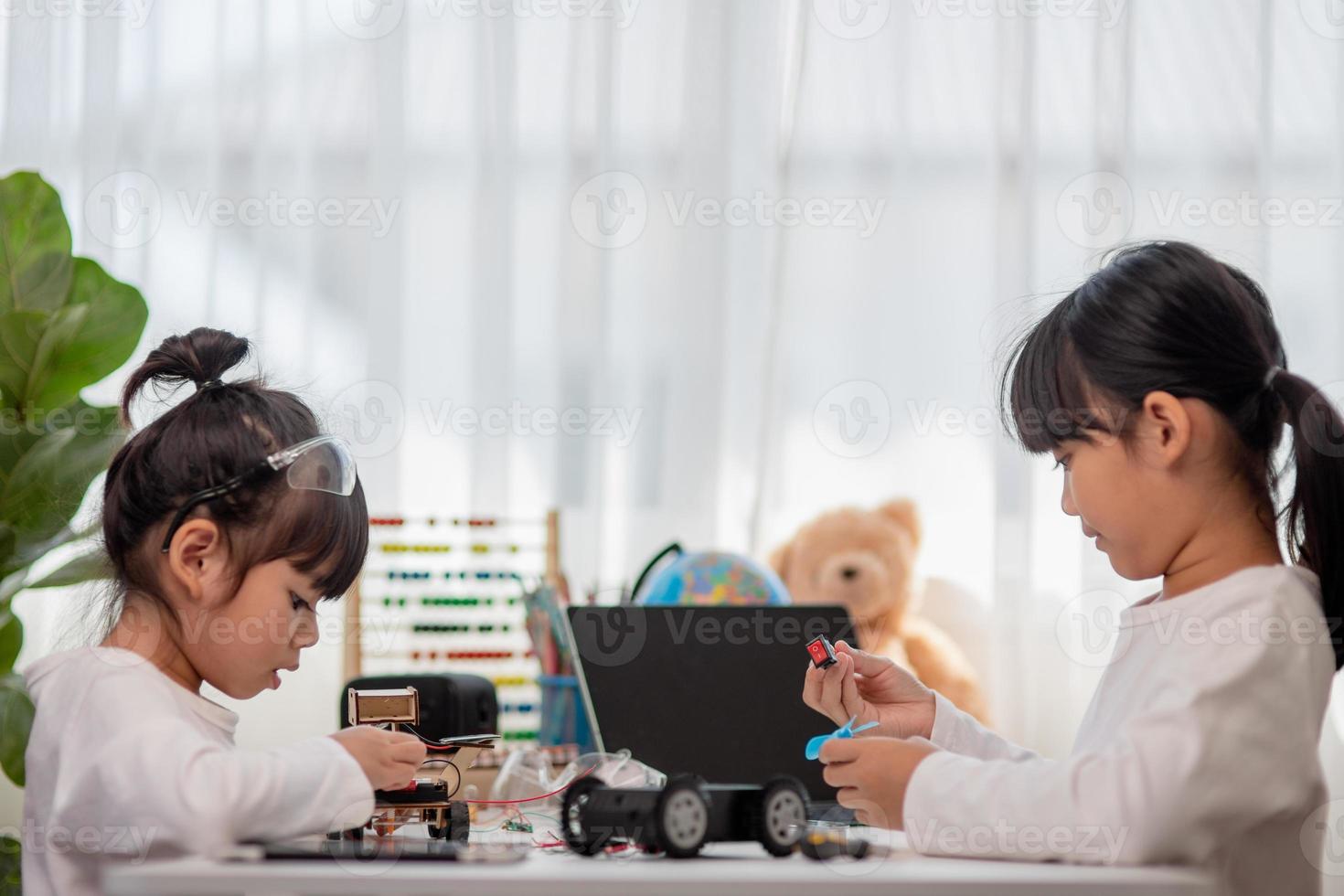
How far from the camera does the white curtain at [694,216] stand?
6.82ft

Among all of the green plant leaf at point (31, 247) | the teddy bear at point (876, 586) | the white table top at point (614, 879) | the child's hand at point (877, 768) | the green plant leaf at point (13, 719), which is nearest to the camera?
the white table top at point (614, 879)

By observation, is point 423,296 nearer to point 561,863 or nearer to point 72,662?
point 72,662

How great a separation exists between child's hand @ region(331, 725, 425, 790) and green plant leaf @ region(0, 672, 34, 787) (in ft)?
2.27

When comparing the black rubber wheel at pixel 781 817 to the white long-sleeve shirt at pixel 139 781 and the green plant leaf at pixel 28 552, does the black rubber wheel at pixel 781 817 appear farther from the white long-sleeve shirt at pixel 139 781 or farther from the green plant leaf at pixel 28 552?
the green plant leaf at pixel 28 552

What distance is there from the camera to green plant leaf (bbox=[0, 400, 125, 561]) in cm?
149

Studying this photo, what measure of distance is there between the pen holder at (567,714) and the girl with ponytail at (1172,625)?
2.13 feet

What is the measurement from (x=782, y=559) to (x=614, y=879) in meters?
1.42

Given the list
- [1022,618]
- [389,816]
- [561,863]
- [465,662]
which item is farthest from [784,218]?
[561,863]

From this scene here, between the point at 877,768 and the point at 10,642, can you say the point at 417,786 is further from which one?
the point at 10,642

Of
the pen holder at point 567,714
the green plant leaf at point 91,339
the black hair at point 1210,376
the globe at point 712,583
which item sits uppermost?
the green plant leaf at point 91,339

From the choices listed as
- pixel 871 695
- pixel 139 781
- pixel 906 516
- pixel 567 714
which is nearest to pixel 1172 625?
pixel 871 695

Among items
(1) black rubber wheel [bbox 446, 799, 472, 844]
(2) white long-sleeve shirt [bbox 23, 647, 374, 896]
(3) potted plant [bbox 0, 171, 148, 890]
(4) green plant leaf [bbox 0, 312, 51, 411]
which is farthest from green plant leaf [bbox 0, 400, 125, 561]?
(1) black rubber wheel [bbox 446, 799, 472, 844]

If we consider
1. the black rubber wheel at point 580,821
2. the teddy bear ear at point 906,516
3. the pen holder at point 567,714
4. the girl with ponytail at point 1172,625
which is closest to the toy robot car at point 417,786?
the black rubber wheel at point 580,821

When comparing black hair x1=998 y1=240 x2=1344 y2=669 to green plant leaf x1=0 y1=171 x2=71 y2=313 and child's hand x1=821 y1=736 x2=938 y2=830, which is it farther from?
green plant leaf x1=0 y1=171 x2=71 y2=313
